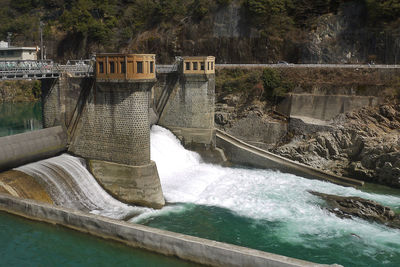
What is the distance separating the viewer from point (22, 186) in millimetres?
20047

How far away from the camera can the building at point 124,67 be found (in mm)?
22984

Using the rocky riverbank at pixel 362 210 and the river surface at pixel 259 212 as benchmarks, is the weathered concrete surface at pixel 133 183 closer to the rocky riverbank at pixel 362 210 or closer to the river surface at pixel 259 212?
the river surface at pixel 259 212

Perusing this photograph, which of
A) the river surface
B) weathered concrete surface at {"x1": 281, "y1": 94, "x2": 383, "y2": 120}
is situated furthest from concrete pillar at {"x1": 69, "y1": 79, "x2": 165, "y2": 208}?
weathered concrete surface at {"x1": 281, "y1": 94, "x2": 383, "y2": 120}

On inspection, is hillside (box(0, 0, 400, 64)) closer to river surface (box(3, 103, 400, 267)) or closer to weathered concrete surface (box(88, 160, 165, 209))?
river surface (box(3, 103, 400, 267))

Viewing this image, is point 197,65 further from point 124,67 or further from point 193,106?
point 124,67

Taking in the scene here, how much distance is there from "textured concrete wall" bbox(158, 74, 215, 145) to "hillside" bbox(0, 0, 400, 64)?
1828 centimetres

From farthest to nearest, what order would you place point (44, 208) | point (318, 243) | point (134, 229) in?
point (318, 243) < point (44, 208) < point (134, 229)

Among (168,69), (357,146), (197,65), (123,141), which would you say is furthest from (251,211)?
(168,69)

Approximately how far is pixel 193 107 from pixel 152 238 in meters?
20.1

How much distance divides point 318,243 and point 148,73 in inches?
525

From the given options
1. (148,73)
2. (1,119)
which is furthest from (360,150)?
(1,119)

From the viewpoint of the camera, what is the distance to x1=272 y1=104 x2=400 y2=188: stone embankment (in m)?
28.5

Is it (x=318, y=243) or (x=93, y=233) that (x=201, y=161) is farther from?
(x=93, y=233)

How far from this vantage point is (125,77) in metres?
23.0
